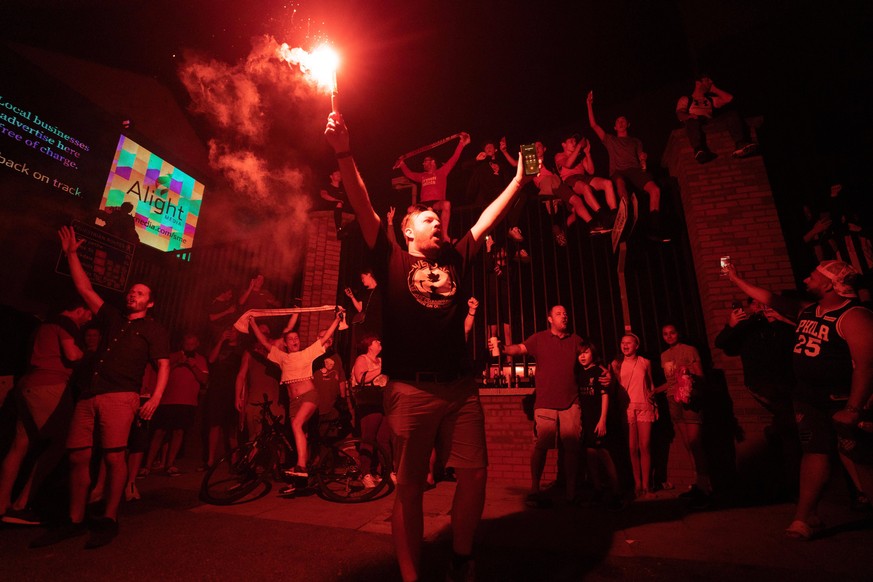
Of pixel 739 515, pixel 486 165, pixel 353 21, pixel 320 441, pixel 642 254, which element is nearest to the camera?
pixel 739 515

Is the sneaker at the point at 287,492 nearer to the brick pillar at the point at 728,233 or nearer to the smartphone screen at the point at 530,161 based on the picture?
the smartphone screen at the point at 530,161

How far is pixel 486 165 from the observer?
9.19m

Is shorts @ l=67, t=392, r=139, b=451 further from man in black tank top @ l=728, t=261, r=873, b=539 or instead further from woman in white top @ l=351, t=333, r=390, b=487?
man in black tank top @ l=728, t=261, r=873, b=539

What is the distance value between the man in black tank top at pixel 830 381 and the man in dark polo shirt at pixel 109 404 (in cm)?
568

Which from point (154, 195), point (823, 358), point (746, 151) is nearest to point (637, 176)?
point (746, 151)

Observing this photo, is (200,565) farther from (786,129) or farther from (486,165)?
(786,129)

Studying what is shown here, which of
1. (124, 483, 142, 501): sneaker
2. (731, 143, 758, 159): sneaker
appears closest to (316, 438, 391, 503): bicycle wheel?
(124, 483, 142, 501): sneaker

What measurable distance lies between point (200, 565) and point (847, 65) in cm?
1235

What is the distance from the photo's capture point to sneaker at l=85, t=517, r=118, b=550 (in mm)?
3197

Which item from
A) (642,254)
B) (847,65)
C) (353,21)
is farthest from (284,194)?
(847,65)

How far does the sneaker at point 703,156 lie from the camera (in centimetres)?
659

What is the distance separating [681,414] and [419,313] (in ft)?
15.3

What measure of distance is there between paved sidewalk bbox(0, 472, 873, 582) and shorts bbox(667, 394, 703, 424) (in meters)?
1.06

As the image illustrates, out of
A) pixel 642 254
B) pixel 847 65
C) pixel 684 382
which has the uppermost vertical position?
pixel 847 65
